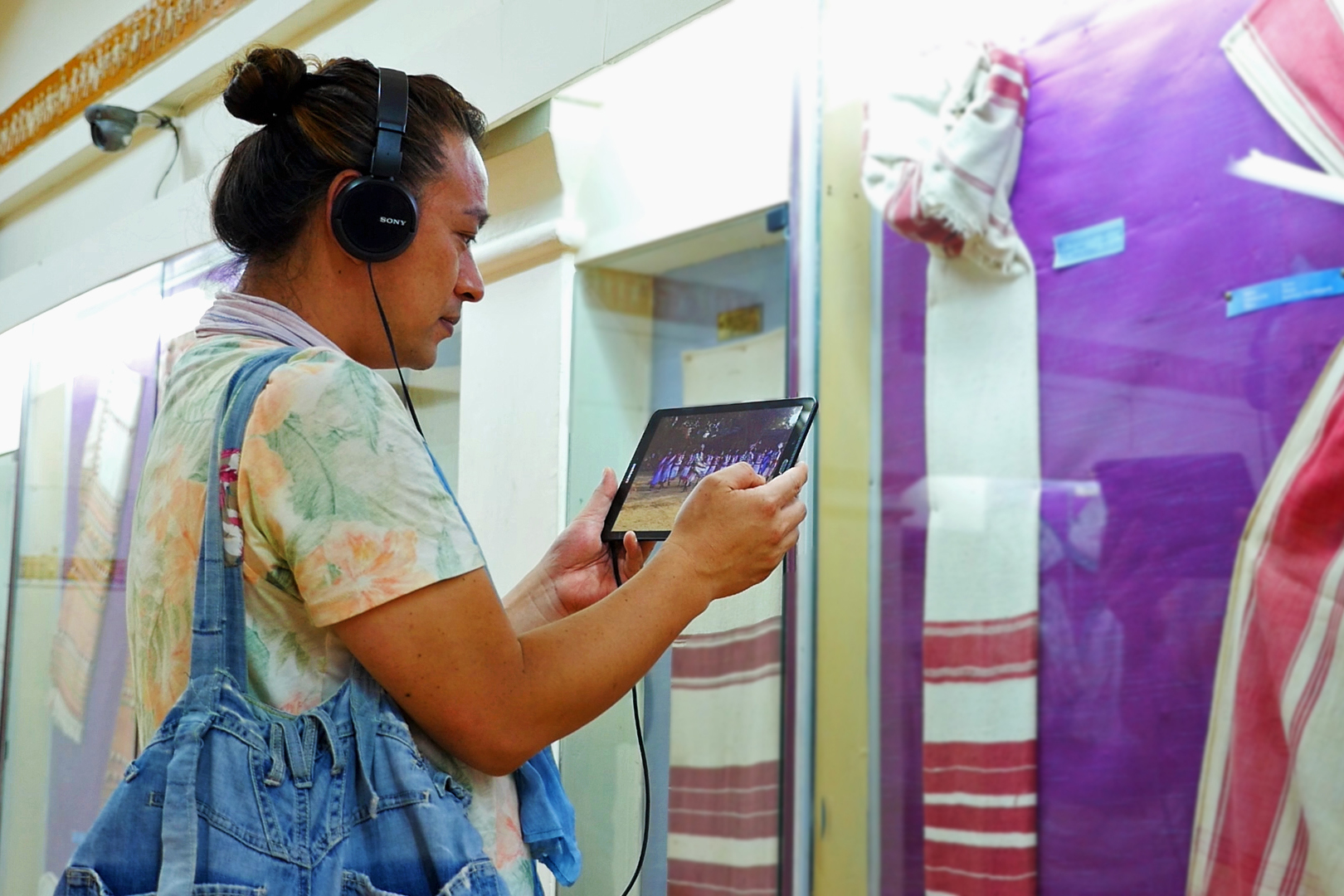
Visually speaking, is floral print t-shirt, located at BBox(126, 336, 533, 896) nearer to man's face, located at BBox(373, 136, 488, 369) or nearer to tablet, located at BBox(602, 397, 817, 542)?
man's face, located at BBox(373, 136, 488, 369)

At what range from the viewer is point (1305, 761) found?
50.3 inches

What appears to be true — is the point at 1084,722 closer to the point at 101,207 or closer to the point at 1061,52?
the point at 1061,52

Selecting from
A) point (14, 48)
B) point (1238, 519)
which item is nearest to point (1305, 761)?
point (1238, 519)

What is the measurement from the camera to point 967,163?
1696mm

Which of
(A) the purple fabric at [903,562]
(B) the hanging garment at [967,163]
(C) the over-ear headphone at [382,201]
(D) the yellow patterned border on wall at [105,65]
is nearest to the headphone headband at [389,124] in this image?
(C) the over-ear headphone at [382,201]

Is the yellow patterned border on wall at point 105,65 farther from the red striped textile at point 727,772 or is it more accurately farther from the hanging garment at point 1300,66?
the hanging garment at point 1300,66

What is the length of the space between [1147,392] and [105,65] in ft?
7.82

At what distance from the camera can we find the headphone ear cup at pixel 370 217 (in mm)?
917

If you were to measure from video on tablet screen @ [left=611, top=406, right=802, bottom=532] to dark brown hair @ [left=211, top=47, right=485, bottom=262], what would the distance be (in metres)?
0.29

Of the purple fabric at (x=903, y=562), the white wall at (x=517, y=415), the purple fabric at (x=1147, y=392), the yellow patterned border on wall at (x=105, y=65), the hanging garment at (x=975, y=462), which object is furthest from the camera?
the yellow patterned border on wall at (x=105, y=65)

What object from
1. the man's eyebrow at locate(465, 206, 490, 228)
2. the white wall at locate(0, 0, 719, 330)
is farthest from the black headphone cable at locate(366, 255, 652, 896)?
the white wall at locate(0, 0, 719, 330)

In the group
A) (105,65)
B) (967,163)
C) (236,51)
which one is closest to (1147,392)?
(967,163)

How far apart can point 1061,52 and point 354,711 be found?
134cm

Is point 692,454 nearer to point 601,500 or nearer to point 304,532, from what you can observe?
point 601,500
